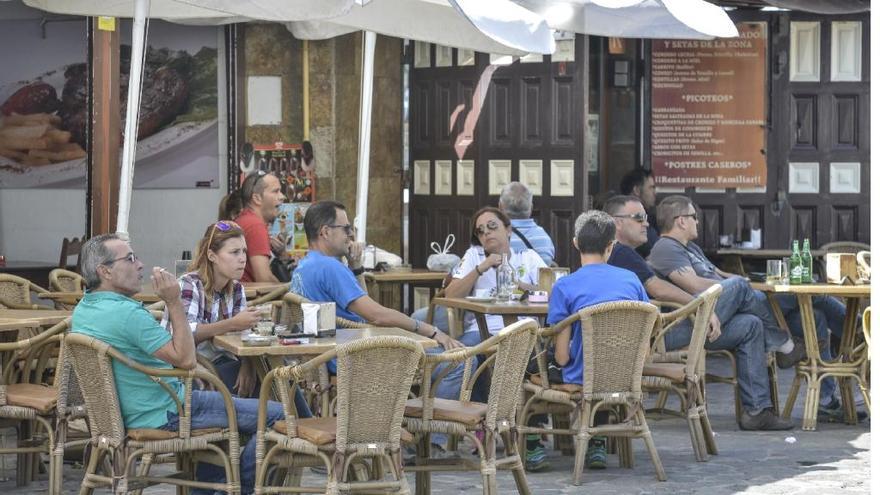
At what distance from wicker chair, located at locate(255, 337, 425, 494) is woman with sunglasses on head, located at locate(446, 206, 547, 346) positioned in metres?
3.16

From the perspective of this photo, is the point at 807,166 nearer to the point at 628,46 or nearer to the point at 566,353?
the point at 628,46

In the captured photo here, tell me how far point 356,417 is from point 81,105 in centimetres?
1025

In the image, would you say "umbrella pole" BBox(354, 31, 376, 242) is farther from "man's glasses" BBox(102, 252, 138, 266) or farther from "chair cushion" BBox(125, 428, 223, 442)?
"chair cushion" BBox(125, 428, 223, 442)

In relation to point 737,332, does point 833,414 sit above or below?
below

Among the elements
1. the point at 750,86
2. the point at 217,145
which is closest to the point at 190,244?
the point at 217,145

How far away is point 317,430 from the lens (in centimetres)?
659

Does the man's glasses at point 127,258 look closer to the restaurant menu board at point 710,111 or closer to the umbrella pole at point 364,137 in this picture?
the umbrella pole at point 364,137

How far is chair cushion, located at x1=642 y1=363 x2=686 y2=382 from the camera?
29.3ft

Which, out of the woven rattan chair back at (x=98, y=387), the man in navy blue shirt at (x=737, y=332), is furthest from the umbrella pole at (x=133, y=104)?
the woven rattan chair back at (x=98, y=387)

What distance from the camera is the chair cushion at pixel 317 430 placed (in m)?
6.50

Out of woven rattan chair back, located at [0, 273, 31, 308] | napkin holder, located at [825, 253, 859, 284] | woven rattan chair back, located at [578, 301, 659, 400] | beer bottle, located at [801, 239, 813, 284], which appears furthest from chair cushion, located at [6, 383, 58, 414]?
napkin holder, located at [825, 253, 859, 284]

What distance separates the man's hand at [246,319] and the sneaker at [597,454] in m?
2.25

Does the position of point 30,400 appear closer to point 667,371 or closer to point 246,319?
point 246,319

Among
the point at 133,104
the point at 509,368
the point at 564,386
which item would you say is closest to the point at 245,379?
the point at 509,368
